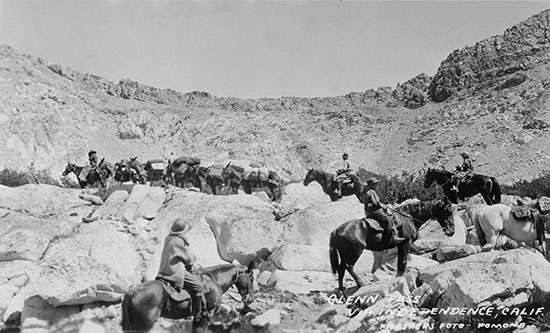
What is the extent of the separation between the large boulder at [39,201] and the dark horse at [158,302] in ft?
35.1

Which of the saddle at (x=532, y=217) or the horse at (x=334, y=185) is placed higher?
the horse at (x=334, y=185)

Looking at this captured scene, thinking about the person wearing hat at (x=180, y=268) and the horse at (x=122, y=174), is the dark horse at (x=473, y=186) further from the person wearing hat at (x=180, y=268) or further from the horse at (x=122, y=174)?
the horse at (x=122, y=174)

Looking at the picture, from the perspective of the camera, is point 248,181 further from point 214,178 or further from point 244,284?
point 244,284

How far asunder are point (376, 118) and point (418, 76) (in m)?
22.9

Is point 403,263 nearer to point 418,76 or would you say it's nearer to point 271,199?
point 271,199

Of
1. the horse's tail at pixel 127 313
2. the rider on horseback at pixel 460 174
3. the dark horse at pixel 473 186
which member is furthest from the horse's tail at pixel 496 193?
the horse's tail at pixel 127 313

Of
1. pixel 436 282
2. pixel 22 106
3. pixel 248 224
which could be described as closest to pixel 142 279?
pixel 248 224

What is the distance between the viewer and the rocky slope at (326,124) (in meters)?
46.8

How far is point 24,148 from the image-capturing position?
47.3 m

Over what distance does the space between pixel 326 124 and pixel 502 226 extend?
48.9m

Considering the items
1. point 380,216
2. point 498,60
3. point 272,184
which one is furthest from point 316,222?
point 498,60

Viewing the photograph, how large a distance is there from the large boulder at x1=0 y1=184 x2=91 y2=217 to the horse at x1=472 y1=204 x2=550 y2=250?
1371 cm

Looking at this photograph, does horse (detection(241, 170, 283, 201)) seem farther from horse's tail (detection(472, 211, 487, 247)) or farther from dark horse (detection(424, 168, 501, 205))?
horse's tail (detection(472, 211, 487, 247))

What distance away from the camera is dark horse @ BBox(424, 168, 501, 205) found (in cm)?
1600
